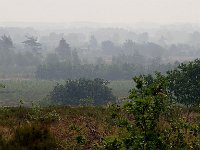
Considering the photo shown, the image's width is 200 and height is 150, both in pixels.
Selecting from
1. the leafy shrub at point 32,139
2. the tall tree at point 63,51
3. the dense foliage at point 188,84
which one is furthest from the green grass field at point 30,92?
the tall tree at point 63,51

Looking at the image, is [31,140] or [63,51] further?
[63,51]

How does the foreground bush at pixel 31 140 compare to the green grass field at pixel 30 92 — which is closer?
the foreground bush at pixel 31 140

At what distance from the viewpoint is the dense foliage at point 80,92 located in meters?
67.2

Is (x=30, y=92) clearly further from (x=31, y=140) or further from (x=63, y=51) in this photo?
(x=63, y=51)

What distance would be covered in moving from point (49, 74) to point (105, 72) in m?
20.9

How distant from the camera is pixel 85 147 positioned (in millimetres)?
12422

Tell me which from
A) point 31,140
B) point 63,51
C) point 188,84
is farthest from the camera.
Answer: point 63,51

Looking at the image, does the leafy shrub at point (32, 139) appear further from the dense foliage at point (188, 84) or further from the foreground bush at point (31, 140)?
the dense foliage at point (188, 84)

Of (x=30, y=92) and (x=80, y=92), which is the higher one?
(x=80, y=92)

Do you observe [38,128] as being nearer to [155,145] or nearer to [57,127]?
[57,127]

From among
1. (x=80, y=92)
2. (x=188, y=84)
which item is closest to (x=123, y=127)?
(x=188, y=84)

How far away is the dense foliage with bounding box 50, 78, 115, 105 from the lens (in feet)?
221

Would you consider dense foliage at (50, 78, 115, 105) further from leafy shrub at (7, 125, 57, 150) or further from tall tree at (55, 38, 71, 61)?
tall tree at (55, 38, 71, 61)

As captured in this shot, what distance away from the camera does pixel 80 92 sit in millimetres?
69000
